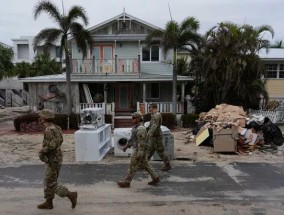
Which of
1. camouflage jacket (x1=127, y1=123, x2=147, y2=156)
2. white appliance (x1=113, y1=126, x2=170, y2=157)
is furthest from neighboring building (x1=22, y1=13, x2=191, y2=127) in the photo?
camouflage jacket (x1=127, y1=123, x2=147, y2=156)

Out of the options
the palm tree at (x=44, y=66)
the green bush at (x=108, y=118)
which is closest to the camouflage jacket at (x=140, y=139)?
the green bush at (x=108, y=118)

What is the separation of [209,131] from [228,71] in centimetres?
644

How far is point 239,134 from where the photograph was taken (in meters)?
13.6

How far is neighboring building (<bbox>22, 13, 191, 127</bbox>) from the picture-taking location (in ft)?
77.2

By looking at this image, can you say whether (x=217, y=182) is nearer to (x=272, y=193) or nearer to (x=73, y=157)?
(x=272, y=193)

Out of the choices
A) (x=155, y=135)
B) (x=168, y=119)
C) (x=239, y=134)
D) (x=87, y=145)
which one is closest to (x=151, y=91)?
(x=168, y=119)

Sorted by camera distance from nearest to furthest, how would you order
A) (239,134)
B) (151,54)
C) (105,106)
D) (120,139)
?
1. (120,139)
2. (239,134)
3. (105,106)
4. (151,54)

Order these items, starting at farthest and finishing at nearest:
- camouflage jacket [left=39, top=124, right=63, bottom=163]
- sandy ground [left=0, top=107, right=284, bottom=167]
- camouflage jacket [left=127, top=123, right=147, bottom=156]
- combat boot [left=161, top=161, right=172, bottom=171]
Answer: sandy ground [left=0, top=107, right=284, bottom=167]
combat boot [left=161, top=161, right=172, bottom=171]
camouflage jacket [left=127, top=123, right=147, bottom=156]
camouflage jacket [left=39, top=124, right=63, bottom=163]

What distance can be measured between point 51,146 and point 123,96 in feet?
63.2

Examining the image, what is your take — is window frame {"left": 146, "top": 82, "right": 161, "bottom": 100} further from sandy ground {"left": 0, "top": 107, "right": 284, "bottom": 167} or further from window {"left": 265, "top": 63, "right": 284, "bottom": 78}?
sandy ground {"left": 0, "top": 107, "right": 284, "bottom": 167}

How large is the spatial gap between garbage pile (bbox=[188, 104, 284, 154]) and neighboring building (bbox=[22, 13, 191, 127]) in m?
8.14

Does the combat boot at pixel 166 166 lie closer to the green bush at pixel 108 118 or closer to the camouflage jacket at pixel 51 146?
the camouflage jacket at pixel 51 146

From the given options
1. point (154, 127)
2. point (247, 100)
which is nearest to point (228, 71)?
point (247, 100)

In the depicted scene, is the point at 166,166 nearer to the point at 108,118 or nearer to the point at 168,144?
the point at 168,144
